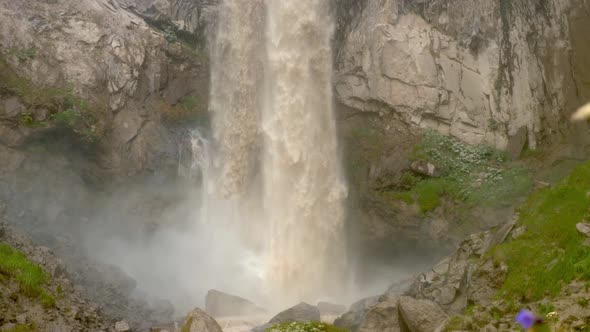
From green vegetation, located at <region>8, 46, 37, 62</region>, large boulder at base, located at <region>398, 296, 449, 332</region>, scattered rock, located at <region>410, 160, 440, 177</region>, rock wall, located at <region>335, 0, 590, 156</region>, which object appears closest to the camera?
large boulder at base, located at <region>398, 296, 449, 332</region>

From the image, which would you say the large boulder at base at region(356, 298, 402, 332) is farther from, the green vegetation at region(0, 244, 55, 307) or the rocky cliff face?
the rocky cliff face

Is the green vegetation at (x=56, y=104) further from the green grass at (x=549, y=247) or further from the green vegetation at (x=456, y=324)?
the green vegetation at (x=456, y=324)

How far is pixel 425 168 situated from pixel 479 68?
588cm

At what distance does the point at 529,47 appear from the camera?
25.2 m

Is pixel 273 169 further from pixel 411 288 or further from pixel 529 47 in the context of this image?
pixel 529 47

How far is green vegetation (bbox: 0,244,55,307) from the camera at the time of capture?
46.6ft

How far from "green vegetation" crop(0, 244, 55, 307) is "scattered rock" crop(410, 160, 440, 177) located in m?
17.3

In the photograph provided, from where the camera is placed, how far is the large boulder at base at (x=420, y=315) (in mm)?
12148

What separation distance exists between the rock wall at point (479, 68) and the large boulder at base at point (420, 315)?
1461cm

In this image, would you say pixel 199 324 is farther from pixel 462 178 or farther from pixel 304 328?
pixel 462 178

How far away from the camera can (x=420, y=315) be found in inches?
489

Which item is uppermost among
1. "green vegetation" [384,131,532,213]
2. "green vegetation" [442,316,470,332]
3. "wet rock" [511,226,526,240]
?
"green vegetation" [384,131,532,213]

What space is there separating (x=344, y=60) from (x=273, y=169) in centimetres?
744

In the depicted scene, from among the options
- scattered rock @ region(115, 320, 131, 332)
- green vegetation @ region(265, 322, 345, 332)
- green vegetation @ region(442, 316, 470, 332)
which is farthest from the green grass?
scattered rock @ region(115, 320, 131, 332)
